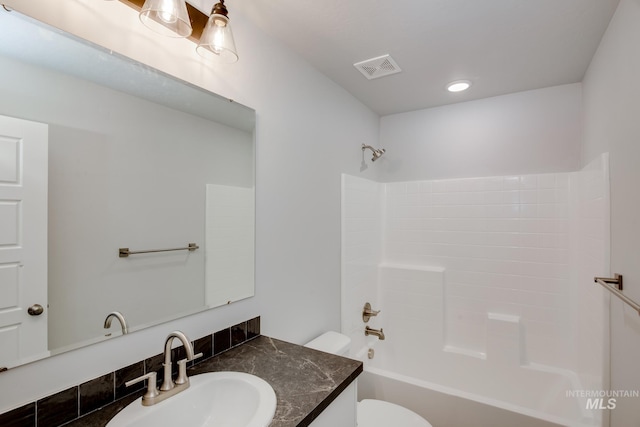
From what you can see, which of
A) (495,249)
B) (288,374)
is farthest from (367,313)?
(288,374)

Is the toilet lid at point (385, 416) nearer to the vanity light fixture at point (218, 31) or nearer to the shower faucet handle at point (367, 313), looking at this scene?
the shower faucet handle at point (367, 313)

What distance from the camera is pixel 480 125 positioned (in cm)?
252

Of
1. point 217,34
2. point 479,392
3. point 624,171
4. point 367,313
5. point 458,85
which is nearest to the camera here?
point 217,34

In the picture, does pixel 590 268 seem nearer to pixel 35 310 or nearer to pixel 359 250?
pixel 359 250

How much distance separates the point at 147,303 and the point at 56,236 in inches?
14.4

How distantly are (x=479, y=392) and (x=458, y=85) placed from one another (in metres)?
2.37

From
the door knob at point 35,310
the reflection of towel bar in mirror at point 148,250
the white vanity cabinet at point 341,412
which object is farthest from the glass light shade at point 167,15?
the white vanity cabinet at point 341,412

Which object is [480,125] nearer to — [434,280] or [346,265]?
[434,280]

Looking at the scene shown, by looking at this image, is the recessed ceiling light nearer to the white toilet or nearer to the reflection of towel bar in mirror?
the white toilet

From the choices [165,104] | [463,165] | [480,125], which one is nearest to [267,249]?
[165,104]

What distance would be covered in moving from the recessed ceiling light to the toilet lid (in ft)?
7.28

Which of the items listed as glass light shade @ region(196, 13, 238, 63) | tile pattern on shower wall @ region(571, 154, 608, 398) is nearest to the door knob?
glass light shade @ region(196, 13, 238, 63)

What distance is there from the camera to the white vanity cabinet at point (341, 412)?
1019 mm

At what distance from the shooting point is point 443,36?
1616 mm
